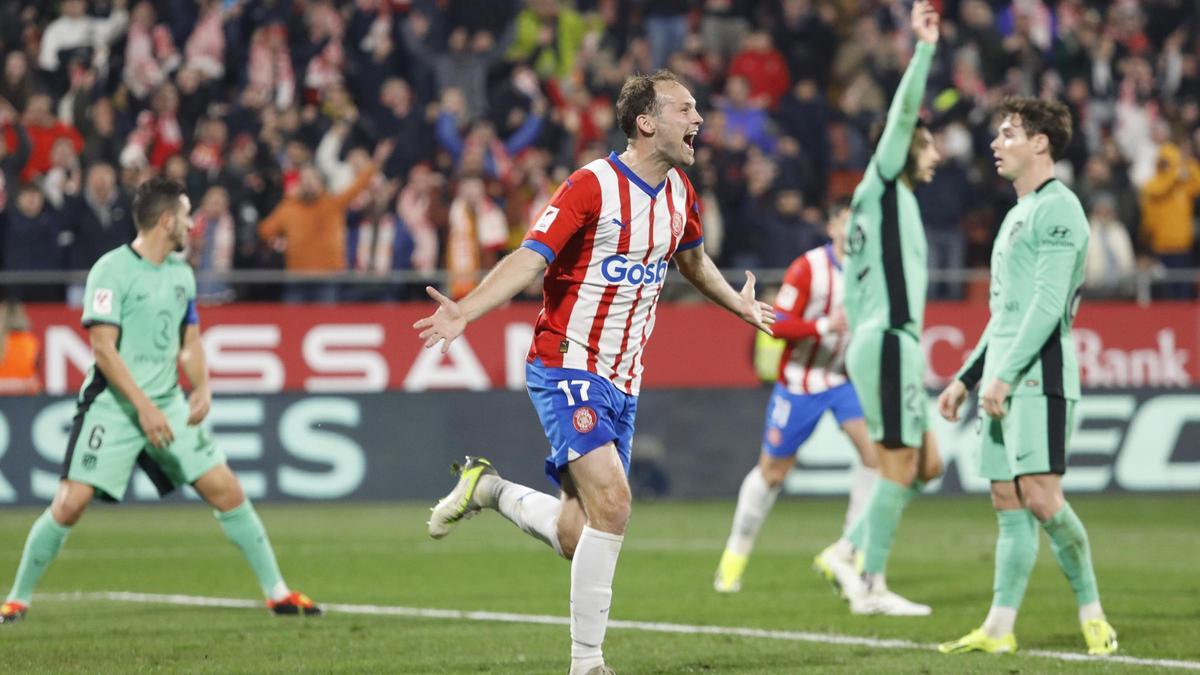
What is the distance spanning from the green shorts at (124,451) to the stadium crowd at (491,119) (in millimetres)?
8723

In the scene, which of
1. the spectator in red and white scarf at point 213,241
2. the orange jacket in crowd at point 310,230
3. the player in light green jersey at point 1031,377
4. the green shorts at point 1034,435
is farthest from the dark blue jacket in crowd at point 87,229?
the green shorts at point 1034,435

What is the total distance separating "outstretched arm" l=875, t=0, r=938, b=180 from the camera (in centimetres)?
927

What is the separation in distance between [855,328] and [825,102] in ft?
41.1

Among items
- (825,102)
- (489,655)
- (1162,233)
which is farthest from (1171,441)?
(489,655)

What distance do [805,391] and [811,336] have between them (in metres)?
0.37

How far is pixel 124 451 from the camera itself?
9.85 metres

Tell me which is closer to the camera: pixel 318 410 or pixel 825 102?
pixel 318 410

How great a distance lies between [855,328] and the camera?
34.3 ft

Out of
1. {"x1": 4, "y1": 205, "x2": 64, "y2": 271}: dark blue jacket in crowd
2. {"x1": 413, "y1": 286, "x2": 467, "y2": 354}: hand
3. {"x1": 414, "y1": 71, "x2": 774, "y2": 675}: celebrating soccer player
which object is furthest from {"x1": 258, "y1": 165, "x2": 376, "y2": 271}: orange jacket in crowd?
{"x1": 413, "y1": 286, "x2": 467, "y2": 354}: hand

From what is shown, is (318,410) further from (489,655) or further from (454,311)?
(454,311)

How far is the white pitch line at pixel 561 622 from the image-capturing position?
26.7ft

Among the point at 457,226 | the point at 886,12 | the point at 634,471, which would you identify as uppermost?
the point at 886,12

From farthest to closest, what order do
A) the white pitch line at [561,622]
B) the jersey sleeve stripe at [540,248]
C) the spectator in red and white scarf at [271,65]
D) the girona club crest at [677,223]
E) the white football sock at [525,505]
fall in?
the spectator in red and white scarf at [271,65] → the white pitch line at [561,622] → the white football sock at [525,505] → the girona club crest at [677,223] → the jersey sleeve stripe at [540,248]

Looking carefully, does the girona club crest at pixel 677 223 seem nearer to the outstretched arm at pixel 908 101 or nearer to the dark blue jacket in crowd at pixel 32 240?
the outstretched arm at pixel 908 101
